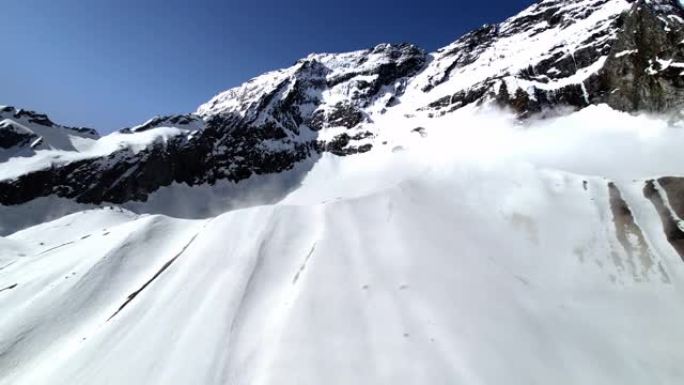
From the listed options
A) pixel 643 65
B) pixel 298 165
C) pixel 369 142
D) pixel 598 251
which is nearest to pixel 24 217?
pixel 298 165

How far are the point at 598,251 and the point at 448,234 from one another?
296 inches

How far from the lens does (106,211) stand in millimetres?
47719

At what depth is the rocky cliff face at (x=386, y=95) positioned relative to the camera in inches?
2926

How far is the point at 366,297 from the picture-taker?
15.5m

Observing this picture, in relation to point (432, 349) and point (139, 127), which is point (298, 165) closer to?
point (139, 127)

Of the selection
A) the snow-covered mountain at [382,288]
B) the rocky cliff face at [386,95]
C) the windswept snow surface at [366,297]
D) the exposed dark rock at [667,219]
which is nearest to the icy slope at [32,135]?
the rocky cliff face at [386,95]

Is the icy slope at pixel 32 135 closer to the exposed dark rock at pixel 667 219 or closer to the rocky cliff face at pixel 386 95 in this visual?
the rocky cliff face at pixel 386 95

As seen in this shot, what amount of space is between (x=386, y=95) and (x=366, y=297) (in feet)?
406

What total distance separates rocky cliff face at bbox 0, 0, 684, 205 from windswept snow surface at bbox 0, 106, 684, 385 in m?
61.7

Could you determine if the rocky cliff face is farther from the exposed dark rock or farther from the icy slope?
the exposed dark rock

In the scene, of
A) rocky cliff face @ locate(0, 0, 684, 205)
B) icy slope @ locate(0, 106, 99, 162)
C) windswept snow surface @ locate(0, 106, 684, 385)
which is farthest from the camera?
icy slope @ locate(0, 106, 99, 162)

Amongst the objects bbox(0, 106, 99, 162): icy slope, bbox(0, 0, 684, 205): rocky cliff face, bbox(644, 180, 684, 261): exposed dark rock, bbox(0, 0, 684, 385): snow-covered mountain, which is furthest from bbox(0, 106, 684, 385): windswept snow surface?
bbox(0, 106, 99, 162): icy slope

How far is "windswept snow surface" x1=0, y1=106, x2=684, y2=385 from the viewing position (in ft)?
41.9

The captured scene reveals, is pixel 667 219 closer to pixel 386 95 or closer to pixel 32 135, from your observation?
pixel 32 135
